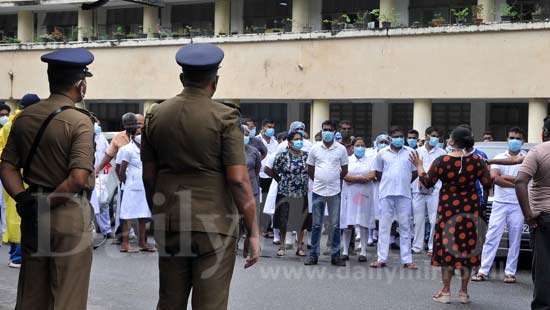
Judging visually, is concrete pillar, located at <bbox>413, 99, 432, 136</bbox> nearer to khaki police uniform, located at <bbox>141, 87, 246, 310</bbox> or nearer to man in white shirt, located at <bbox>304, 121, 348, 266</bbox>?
man in white shirt, located at <bbox>304, 121, 348, 266</bbox>

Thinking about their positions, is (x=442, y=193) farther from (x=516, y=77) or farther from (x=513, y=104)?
(x=513, y=104)

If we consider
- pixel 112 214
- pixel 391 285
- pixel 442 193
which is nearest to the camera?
pixel 442 193

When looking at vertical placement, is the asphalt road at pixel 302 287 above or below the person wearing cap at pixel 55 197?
below

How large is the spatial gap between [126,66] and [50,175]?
2958 centimetres

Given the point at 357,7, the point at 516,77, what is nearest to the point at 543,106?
the point at 516,77

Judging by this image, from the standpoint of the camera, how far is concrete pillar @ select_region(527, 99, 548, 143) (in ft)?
88.2

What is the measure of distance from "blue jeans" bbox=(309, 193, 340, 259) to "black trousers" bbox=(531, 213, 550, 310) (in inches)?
197

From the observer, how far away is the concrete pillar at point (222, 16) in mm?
33125

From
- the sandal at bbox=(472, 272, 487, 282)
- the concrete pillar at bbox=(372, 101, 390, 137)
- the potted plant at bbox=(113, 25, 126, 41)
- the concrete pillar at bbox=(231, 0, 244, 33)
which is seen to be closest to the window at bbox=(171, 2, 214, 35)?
the concrete pillar at bbox=(231, 0, 244, 33)

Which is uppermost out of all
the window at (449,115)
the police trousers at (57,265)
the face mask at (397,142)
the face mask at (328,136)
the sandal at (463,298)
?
the window at (449,115)

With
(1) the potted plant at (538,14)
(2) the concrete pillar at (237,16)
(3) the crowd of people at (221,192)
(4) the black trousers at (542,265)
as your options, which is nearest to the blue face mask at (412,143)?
(3) the crowd of people at (221,192)

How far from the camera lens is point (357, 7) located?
30.8 m

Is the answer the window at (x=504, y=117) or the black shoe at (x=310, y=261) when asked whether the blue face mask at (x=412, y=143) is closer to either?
the black shoe at (x=310, y=261)

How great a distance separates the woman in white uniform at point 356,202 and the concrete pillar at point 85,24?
23.9 m
